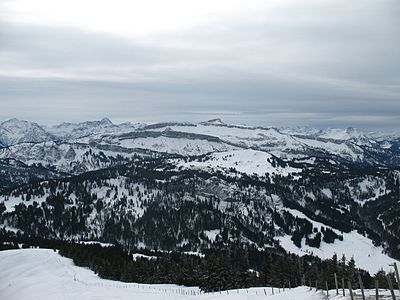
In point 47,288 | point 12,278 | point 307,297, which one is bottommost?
point 12,278

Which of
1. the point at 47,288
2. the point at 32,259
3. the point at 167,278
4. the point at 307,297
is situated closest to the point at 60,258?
the point at 32,259

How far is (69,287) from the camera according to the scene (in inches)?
2456

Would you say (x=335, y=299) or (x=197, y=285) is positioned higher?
(x=335, y=299)

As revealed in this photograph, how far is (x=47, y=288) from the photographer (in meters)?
62.4

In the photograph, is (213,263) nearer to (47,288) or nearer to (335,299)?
(47,288)

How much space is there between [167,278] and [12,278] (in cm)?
3164

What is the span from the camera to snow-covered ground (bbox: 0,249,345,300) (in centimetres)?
4597

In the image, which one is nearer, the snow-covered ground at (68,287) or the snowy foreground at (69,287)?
the snowy foreground at (69,287)

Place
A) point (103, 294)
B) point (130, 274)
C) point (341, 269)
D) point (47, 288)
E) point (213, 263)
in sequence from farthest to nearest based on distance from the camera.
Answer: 1. point (130, 274)
2. point (213, 263)
3. point (341, 269)
4. point (47, 288)
5. point (103, 294)

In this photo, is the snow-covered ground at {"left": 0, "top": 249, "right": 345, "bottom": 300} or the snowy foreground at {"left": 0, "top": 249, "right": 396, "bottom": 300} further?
the snow-covered ground at {"left": 0, "top": 249, "right": 345, "bottom": 300}

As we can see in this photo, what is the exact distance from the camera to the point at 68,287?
6241 centimetres

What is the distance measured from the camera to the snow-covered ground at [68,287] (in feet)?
151

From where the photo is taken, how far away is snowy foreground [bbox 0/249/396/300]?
1783 inches

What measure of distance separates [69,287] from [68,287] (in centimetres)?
16
